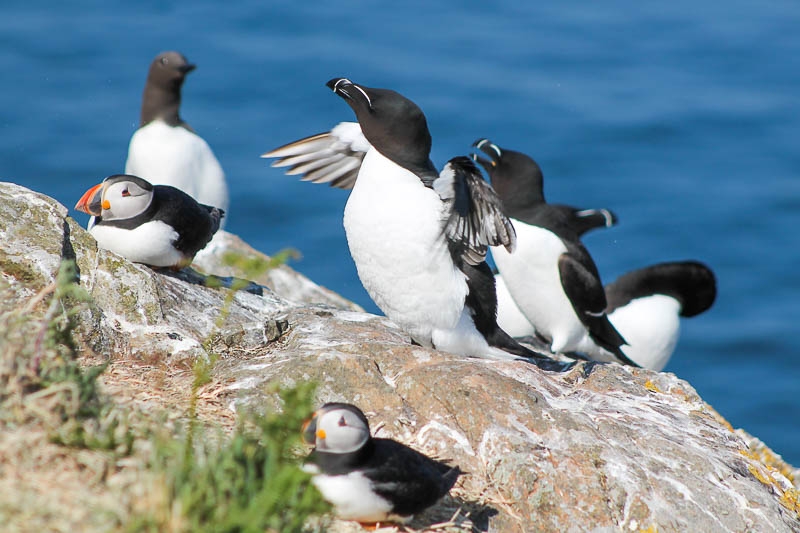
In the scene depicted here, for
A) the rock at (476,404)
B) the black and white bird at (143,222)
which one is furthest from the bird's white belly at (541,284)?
the black and white bird at (143,222)

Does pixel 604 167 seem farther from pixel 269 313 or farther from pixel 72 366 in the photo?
pixel 72 366

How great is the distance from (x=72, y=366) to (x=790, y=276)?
11.5m

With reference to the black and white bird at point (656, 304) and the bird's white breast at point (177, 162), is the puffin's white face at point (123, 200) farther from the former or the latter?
the black and white bird at point (656, 304)

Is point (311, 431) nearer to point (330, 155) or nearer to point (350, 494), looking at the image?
point (350, 494)

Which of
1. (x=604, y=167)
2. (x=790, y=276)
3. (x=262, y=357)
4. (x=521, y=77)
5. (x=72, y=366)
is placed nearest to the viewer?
(x=72, y=366)

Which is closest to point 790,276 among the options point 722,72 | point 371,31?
point 722,72

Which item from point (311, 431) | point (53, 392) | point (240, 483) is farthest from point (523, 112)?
point (240, 483)

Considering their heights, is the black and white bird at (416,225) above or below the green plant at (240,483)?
above

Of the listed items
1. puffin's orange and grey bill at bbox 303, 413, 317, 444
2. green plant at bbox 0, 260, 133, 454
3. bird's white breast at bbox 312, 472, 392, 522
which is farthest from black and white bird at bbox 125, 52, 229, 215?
bird's white breast at bbox 312, 472, 392, 522

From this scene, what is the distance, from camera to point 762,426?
39.3 feet

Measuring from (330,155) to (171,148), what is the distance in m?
4.70

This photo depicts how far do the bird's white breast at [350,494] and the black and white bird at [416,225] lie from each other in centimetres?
171

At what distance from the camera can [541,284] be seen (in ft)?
29.6

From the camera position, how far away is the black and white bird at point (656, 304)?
10.8m
